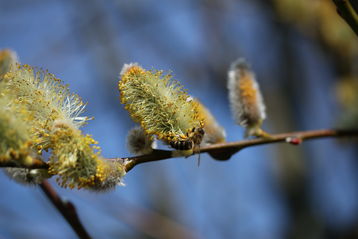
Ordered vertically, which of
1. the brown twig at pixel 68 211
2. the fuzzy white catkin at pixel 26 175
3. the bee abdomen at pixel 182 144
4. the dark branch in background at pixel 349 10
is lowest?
the brown twig at pixel 68 211

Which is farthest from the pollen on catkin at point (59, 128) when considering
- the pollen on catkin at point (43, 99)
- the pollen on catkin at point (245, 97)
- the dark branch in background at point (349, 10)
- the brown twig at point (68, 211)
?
the dark branch in background at point (349, 10)

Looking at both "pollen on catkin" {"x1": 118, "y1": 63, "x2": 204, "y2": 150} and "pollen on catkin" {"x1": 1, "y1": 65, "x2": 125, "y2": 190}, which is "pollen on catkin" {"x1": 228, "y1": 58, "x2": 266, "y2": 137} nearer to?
"pollen on catkin" {"x1": 118, "y1": 63, "x2": 204, "y2": 150}

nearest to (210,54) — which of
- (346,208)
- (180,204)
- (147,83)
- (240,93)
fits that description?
(180,204)

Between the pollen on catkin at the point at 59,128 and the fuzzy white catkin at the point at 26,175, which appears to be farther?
the fuzzy white catkin at the point at 26,175

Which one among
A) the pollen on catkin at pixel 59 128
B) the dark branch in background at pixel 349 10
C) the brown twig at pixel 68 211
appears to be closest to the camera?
the pollen on catkin at pixel 59 128

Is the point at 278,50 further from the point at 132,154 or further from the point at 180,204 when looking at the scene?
the point at 132,154

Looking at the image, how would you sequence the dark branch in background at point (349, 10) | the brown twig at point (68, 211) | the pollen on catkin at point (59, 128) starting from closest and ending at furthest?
1. the pollen on catkin at point (59, 128)
2. the dark branch in background at point (349, 10)
3. the brown twig at point (68, 211)

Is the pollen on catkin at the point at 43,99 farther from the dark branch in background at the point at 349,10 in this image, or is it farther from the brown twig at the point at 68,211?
the dark branch in background at the point at 349,10
